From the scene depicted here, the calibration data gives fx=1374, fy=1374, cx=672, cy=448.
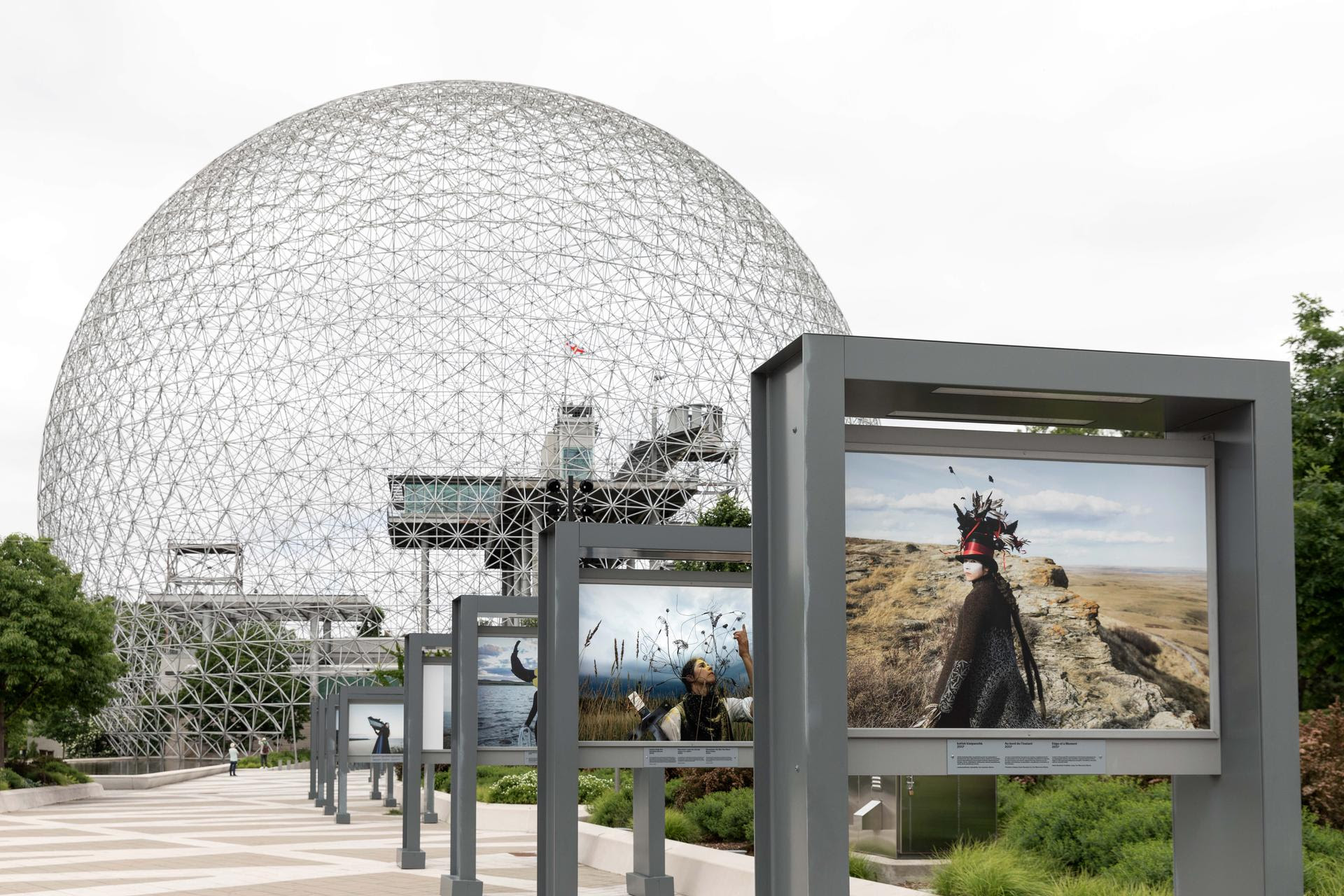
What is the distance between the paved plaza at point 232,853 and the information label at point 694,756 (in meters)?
3.93

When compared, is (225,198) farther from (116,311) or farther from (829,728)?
(829,728)

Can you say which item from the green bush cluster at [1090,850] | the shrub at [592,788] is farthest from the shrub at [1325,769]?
the shrub at [592,788]

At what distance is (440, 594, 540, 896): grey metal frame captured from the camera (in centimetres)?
1334

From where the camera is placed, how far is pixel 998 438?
5281 mm

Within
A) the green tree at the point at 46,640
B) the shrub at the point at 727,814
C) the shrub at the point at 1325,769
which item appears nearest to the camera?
the shrub at the point at 1325,769

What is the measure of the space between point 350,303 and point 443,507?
830cm

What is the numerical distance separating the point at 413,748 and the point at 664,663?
7487 mm

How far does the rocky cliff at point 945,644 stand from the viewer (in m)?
5.04

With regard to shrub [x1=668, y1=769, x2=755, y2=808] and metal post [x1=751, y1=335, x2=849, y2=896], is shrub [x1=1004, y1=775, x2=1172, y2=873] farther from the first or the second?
metal post [x1=751, y1=335, x2=849, y2=896]

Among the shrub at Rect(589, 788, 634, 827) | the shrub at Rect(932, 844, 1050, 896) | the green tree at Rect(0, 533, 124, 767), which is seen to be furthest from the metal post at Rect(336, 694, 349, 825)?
the shrub at Rect(932, 844, 1050, 896)

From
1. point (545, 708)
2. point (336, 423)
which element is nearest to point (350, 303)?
point (336, 423)

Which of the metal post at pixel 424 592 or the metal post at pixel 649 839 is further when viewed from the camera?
the metal post at pixel 424 592

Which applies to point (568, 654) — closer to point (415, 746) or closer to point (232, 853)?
point (415, 746)

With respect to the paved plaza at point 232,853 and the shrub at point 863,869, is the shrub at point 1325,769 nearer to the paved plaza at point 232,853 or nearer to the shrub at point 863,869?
the shrub at point 863,869
